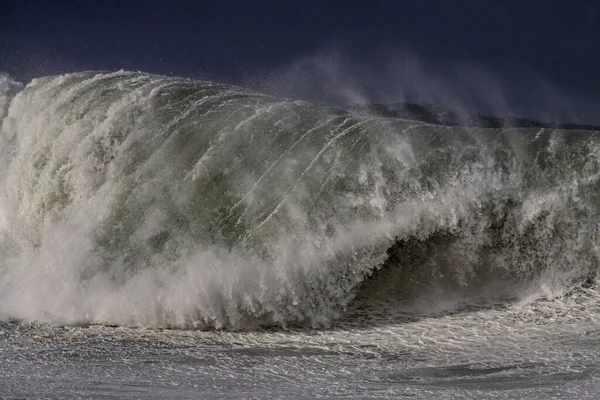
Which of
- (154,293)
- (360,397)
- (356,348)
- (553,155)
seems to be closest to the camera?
(360,397)

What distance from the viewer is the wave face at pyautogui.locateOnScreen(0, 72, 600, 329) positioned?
5832 mm

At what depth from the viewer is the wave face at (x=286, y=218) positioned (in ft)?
19.1

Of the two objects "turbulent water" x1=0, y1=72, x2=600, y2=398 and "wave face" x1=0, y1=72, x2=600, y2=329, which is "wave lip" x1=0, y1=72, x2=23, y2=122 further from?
"wave face" x1=0, y1=72, x2=600, y2=329

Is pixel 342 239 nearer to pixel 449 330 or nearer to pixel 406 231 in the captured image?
pixel 406 231

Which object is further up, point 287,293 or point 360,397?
point 287,293

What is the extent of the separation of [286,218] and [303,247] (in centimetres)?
36

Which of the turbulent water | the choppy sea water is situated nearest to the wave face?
the turbulent water

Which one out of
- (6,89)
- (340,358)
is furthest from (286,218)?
(6,89)

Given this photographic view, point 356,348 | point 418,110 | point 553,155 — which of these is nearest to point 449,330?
point 356,348

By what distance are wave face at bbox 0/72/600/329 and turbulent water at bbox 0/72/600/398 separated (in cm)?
2

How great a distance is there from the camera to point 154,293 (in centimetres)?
588

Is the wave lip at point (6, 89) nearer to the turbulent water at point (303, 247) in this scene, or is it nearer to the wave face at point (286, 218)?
the turbulent water at point (303, 247)

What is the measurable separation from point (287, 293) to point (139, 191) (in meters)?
1.86

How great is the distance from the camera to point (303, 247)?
5934 mm
